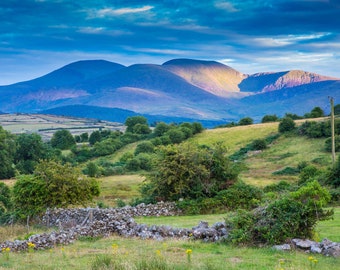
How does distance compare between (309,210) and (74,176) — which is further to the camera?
(74,176)

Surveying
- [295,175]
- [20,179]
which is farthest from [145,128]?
[20,179]

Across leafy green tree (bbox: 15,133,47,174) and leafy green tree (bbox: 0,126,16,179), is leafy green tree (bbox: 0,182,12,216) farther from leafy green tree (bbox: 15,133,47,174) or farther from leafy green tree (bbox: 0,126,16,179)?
leafy green tree (bbox: 15,133,47,174)

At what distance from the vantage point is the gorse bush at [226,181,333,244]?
574 inches

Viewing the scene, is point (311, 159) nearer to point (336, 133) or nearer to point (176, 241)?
point (336, 133)

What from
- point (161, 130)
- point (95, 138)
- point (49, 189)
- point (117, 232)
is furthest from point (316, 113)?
point (117, 232)

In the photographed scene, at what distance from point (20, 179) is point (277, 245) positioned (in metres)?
21.1

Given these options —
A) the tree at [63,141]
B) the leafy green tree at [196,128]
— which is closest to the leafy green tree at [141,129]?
the tree at [63,141]

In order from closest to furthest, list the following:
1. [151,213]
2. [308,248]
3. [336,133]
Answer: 1. [308,248]
2. [151,213]
3. [336,133]

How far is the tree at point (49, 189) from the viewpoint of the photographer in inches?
1146

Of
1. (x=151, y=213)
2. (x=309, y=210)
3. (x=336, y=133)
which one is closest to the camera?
(x=309, y=210)

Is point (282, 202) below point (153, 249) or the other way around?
the other way around

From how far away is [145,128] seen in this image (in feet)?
431

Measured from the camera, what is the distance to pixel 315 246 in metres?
13.4

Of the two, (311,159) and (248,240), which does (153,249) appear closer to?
(248,240)
